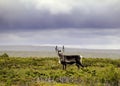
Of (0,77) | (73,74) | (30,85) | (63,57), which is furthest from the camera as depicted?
(63,57)

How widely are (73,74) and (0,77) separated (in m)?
6.76

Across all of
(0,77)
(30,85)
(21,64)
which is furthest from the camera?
(21,64)

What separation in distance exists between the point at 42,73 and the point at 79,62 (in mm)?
7968

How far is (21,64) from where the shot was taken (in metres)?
50.3

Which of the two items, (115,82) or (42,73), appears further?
(42,73)

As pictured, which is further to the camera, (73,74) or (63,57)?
(63,57)

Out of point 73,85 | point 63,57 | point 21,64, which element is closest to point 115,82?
point 73,85

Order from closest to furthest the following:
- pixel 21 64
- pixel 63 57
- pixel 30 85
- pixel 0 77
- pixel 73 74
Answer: pixel 30 85, pixel 0 77, pixel 73 74, pixel 63 57, pixel 21 64

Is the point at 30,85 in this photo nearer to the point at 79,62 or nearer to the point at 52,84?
the point at 52,84

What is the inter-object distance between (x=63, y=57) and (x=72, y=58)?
112 centimetres

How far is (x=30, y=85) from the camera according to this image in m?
31.4

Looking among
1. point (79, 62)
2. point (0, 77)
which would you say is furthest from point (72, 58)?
point (0, 77)

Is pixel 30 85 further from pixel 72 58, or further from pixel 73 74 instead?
pixel 72 58

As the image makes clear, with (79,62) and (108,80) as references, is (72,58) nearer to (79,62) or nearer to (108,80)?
(79,62)
